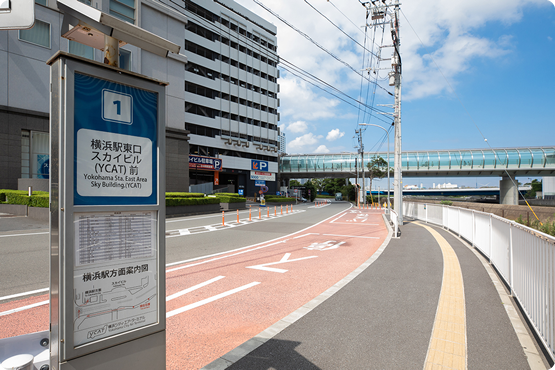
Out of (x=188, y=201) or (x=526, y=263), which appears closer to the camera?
(x=526, y=263)

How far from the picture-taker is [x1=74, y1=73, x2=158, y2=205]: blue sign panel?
235 cm

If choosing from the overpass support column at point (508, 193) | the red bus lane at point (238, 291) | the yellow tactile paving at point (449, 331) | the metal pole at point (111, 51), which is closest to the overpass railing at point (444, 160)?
the overpass support column at point (508, 193)

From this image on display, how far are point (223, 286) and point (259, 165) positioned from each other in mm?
47465

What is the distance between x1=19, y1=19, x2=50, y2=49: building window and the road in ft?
54.2

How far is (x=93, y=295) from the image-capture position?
243cm

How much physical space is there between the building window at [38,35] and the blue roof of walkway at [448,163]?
46.6m

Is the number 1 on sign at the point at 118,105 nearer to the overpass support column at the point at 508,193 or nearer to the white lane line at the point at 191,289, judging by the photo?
the white lane line at the point at 191,289

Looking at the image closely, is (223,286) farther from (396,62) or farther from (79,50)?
(79,50)

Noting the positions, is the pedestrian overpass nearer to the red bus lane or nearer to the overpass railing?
the overpass railing

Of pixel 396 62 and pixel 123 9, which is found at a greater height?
pixel 123 9

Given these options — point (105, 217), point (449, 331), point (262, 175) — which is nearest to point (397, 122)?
point (449, 331)

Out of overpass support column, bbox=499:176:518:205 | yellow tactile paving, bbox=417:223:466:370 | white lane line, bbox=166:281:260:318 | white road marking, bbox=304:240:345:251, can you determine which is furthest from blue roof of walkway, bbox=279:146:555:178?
white lane line, bbox=166:281:260:318

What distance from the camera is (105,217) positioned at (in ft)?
8.09

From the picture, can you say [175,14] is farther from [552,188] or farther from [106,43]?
[552,188]
